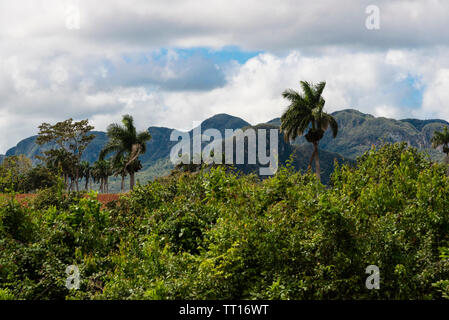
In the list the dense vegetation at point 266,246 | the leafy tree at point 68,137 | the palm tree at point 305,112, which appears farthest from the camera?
the leafy tree at point 68,137

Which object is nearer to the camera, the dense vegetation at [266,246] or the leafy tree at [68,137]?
the dense vegetation at [266,246]

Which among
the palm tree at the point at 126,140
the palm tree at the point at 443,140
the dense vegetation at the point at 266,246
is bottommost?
the dense vegetation at the point at 266,246

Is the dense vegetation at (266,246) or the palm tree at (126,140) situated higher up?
the palm tree at (126,140)

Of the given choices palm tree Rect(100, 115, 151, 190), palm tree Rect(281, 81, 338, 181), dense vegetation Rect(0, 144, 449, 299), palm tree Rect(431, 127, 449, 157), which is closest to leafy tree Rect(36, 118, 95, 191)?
palm tree Rect(100, 115, 151, 190)

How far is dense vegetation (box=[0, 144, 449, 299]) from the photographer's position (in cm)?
780

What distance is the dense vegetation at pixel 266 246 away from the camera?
7.80m

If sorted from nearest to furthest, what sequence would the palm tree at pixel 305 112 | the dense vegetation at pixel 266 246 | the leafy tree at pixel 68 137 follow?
the dense vegetation at pixel 266 246
the palm tree at pixel 305 112
the leafy tree at pixel 68 137

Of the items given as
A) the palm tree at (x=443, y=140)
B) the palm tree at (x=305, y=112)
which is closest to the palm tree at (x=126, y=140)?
the palm tree at (x=305, y=112)

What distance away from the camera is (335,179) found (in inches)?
454

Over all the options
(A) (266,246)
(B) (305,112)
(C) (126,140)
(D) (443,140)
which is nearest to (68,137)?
(C) (126,140)

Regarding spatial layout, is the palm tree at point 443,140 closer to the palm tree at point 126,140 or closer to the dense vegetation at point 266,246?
the palm tree at point 126,140
